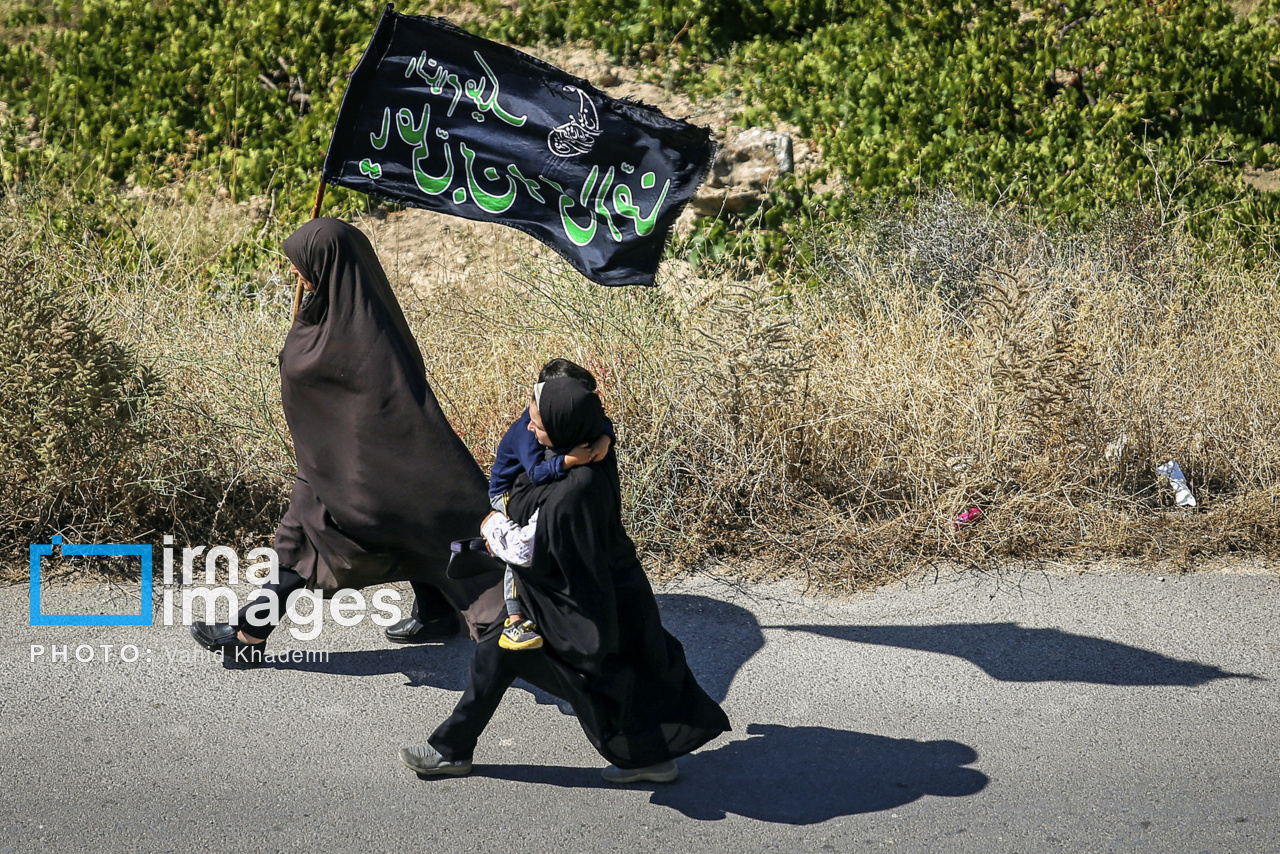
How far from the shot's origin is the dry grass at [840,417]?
5324 millimetres

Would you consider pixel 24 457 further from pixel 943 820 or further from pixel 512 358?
pixel 943 820

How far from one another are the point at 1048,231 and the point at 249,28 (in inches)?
301

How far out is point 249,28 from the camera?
1091cm

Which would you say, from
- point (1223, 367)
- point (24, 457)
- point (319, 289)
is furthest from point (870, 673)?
point (24, 457)

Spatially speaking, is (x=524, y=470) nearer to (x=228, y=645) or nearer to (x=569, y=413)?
(x=569, y=413)

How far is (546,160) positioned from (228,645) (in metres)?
2.24

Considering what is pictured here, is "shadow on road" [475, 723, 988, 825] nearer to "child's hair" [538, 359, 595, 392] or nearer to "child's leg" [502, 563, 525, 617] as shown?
"child's leg" [502, 563, 525, 617]

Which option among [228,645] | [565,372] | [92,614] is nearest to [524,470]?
[565,372]

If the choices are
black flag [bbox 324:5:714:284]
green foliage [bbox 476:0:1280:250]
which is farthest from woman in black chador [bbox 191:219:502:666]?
green foliage [bbox 476:0:1280:250]

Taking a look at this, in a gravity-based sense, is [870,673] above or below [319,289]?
below

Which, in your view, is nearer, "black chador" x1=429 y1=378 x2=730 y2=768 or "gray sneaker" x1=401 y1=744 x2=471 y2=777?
"black chador" x1=429 y1=378 x2=730 y2=768

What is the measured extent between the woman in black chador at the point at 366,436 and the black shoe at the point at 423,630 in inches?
16.6

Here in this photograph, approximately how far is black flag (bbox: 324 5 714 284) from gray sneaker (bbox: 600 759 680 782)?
5.97 ft

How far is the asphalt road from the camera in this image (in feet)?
10.9
